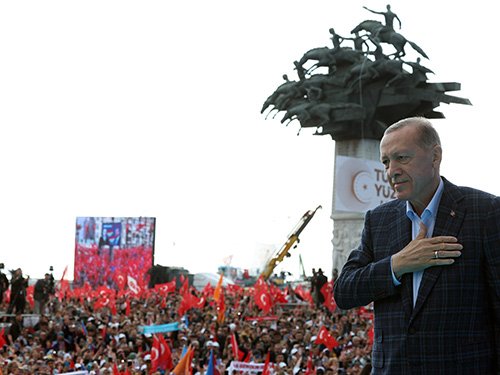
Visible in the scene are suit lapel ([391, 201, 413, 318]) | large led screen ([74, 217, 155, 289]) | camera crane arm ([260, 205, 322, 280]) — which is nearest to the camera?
suit lapel ([391, 201, 413, 318])

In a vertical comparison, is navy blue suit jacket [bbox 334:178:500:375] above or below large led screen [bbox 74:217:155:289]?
below

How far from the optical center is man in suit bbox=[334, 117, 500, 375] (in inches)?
93.7

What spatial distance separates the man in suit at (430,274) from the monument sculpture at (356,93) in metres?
35.8

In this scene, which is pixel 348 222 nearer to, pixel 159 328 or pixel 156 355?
pixel 159 328

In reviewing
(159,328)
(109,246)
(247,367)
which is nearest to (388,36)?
(159,328)

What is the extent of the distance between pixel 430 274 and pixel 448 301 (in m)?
0.09

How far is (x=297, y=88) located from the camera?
1578 inches

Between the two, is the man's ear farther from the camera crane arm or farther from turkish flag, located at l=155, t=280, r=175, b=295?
the camera crane arm

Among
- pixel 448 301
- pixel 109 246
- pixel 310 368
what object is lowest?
pixel 310 368

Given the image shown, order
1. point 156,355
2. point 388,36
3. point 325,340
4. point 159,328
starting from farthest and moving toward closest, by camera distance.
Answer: point 388,36 → point 159,328 → point 325,340 → point 156,355

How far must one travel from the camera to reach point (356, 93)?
4025 centimetres

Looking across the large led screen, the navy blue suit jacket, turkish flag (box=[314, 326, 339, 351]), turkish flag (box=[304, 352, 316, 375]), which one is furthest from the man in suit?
the large led screen

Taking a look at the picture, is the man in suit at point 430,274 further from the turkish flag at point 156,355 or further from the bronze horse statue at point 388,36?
the bronze horse statue at point 388,36

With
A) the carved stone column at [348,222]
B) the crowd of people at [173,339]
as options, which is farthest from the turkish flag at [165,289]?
the carved stone column at [348,222]
